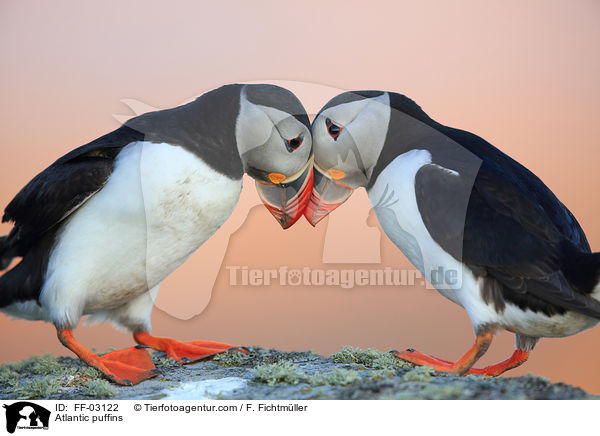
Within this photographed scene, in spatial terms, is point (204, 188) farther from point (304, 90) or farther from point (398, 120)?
point (398, 120)

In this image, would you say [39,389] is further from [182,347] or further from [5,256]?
[182,347]

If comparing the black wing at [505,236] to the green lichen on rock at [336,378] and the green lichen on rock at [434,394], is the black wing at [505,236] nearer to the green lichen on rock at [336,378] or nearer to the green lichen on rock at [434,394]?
the green lichen on rock at [434,394]

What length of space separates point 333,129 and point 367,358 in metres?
1.51

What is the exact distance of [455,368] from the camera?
329 centimetres

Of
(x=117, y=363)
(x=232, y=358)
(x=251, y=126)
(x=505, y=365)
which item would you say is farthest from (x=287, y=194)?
(x=505, y=365)

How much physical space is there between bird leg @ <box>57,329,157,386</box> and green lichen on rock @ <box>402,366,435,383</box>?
1527 mm

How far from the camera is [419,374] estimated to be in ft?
10.1

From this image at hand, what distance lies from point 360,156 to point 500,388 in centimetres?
168

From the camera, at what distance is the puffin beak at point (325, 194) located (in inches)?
151

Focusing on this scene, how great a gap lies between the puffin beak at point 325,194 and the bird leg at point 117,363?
4.74ft
